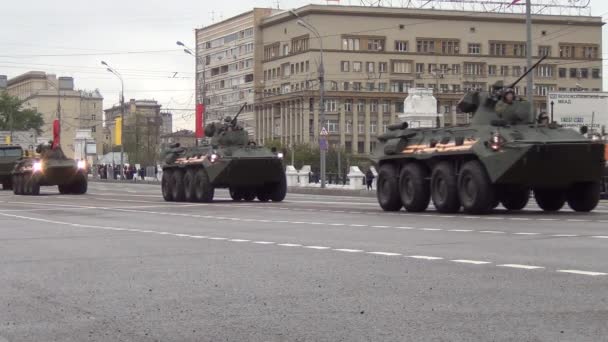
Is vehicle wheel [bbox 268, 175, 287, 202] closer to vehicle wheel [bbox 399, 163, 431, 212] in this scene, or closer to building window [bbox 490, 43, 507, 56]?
vehicle wheel [bbox 399, 163, 431, 212]

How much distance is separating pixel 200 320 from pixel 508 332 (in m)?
2.32

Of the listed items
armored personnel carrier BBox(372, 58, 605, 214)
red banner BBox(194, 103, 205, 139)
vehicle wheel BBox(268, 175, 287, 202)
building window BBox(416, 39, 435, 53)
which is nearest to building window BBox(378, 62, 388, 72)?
building window BBox(416, 39, 435, 53)

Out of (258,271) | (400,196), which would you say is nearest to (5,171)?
(400,196)

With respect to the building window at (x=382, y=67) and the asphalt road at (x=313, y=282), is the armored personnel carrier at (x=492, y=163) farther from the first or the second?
the building window at (x=382, y=67)

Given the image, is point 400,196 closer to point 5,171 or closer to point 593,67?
point 5,171

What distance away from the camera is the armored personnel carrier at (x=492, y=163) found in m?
22.0

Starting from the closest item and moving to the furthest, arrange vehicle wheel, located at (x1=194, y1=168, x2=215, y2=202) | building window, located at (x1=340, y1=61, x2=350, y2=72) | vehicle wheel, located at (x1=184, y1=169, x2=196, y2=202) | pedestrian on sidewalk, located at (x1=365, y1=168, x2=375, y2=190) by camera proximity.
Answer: vehicle wheel, located at (x1=194, y1=168, x2=215, y2=202) → vehicle wheel, located at (x1=184, y1=169, x2=196, y2=202) → pedestrian on sidewalk, located at (x1=365, y1=168, x2=375, y2=190) → building window, located at (x1=340, y1=61, x2=350, y2=72)

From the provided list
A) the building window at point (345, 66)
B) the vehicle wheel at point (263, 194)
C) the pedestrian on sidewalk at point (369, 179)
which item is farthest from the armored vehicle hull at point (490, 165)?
the building window at point (345, 66)

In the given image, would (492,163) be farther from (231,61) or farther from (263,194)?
(231,61)

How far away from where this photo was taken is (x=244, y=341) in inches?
303

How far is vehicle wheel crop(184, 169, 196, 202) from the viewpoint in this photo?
34059 millimetres

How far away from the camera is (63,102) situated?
155m

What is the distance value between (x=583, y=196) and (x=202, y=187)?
13.2m

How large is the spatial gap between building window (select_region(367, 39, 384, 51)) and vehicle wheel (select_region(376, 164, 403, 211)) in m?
74.4
